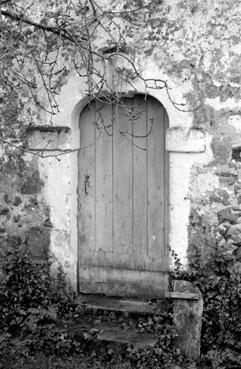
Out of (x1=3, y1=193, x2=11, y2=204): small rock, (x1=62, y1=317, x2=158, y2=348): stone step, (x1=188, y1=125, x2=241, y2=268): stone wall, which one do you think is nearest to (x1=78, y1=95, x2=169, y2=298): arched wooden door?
(x1=188, y1=125, x2=241, y2=268): stone wall

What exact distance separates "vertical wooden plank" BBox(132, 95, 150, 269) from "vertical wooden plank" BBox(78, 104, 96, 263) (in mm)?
492

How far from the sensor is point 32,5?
6.85 metres

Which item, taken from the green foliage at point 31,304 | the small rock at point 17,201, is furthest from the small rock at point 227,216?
the small rock at point 17,201

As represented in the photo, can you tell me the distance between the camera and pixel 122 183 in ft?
22.5

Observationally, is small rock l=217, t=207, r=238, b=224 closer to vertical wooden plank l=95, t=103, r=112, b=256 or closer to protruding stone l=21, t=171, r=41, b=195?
vertical wooden plank l=95, t=103, r=112, b=256

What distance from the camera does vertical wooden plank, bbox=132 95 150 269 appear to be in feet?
22.1

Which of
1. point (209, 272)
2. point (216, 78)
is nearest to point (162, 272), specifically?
point (209, 272)

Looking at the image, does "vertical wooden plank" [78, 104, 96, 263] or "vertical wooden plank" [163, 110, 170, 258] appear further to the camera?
"vertical wooden plank" [78, 104, 96, 263]

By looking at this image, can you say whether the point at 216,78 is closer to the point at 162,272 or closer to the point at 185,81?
the point at 185,81

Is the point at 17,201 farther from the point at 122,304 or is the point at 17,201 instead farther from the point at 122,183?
the point at 122,304

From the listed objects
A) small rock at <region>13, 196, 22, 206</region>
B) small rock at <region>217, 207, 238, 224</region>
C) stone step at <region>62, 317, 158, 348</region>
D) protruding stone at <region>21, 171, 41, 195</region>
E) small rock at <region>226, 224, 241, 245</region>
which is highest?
protruding stone at <region>21, 171, 41, 195</region>

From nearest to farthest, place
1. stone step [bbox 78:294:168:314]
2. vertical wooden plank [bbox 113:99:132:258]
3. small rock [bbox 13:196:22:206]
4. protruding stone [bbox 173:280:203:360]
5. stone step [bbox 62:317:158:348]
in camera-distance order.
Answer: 1. protruding stone [bbox 173:280:203:360]
2. stone step [bbox 62:317:158:348]
3. stone step [bbox 78:294:168:314]
4. vertical wooden plank [bbox 113:99:132:258]
5. small rock [bbox 13:196:22:206]

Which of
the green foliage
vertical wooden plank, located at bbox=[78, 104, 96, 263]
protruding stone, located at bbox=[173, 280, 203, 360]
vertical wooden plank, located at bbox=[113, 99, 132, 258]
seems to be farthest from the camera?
vertical wooden plank, located at bbox=[78, 104, 96, 263]

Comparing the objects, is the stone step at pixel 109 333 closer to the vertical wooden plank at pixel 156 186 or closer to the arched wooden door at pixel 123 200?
the arched wooden door at pixel 123 200
